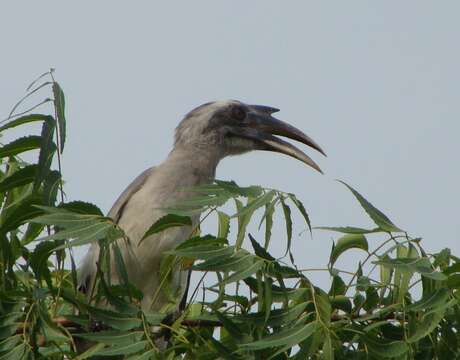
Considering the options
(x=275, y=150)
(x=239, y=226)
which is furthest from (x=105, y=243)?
(x=275, y=150)

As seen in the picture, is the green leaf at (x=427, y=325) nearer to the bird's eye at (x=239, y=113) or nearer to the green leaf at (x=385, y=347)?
the green leaf at (x=385, y=347)

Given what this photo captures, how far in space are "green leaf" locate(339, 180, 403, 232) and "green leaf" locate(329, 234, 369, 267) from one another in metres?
0.21

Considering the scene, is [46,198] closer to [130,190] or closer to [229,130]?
[130,190]

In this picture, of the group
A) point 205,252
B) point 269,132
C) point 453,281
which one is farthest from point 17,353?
point 269,132

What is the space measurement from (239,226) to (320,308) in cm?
48

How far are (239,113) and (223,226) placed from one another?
3030 millimetres

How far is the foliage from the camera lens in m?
3.47

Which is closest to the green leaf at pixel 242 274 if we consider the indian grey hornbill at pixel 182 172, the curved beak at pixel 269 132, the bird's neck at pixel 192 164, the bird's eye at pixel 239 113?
the indian grey hornbill at pixel 182 172

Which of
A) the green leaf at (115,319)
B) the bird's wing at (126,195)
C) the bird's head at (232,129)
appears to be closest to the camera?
the green leaf at (115,319)

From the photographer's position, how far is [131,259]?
5957mm

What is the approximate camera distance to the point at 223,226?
180 inches

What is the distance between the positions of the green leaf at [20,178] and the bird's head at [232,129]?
11.2ft

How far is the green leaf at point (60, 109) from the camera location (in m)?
3.81

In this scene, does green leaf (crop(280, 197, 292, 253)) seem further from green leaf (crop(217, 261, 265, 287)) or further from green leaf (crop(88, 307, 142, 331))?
green leaf (crop(88, 307, 142, 331))
